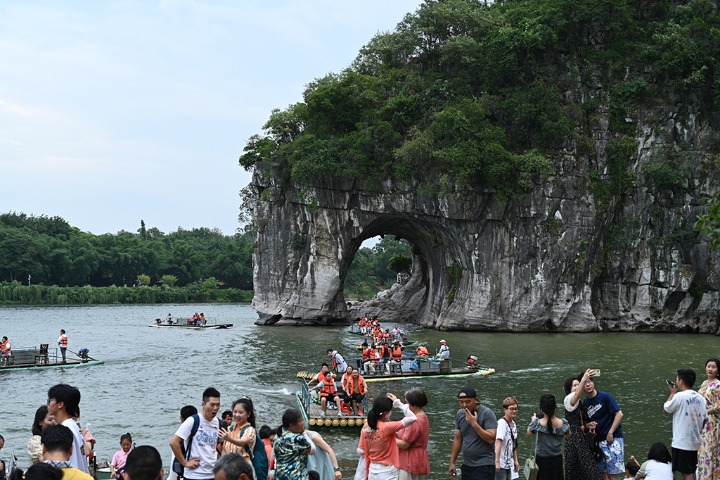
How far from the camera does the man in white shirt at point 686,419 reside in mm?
9000

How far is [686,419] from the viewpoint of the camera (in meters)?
9.10

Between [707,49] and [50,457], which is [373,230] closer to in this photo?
[707,49]

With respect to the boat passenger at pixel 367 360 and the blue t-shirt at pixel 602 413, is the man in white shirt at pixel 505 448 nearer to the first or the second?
the blue t-shirt at pixel 602 413

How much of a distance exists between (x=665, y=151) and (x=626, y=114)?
3.53 meters

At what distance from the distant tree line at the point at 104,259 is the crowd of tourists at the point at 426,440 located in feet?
296

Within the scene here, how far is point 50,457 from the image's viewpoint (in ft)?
19.3

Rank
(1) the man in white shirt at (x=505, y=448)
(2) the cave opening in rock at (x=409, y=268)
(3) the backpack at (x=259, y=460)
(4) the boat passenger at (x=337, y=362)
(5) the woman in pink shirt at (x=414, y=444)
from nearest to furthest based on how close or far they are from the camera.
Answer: (3) the backpack at (x=259, y=460) → (5) the woman in pink shirt at (x=414, y=444) → (1) the man in white shirt at (x=505, y=448) → (4) the boat passenger at (x=337, y=362) → (2) the cave opening in rock at (x=409, y=268)

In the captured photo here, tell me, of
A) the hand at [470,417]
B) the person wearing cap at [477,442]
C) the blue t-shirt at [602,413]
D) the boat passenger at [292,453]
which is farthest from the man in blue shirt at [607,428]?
the boat passenger at [292,453]

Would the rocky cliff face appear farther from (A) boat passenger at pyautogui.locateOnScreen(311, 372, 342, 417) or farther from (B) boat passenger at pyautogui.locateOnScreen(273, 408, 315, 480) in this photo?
(B) boat passenger at pyautogui.locateOnScreen(273, 408, 315, 480)

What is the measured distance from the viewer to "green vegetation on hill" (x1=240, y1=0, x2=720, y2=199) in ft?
149

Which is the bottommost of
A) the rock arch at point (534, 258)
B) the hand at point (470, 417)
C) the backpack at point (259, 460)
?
the backpack at point (259, 460)

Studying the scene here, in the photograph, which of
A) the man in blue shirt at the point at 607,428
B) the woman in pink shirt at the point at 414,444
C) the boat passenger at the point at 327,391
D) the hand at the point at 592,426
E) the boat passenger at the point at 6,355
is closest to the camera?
the woman in pink shirt at the point at 414,444

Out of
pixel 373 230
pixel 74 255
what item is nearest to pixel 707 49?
pixel 373 230

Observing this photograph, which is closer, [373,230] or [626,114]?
[626,114]
